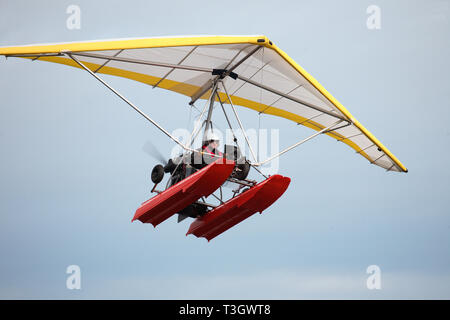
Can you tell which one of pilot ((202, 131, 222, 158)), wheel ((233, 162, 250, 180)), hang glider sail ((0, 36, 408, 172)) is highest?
hang glider sail ((0, 36, 408, 172))

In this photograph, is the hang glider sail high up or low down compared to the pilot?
up

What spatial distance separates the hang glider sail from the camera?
13.5 meters

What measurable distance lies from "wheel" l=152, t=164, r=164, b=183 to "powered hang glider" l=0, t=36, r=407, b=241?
3 centimetres

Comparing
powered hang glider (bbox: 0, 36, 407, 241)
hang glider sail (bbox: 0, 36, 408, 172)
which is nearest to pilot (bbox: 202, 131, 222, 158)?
powered hang glider (bbox: 0, 36, 407, 241)

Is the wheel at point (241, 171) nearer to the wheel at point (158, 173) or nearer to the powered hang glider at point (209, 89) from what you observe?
the powered hang glider at point (209, 89)

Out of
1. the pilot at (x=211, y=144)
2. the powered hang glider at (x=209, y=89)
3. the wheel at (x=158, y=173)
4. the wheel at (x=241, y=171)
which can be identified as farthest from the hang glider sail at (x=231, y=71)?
the wheel at (x=158, y=173)

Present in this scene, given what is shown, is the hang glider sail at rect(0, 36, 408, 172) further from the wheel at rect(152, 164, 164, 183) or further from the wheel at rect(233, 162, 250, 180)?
the wheel at rect(152, 164, 164, 183)

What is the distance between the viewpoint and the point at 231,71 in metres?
16.2

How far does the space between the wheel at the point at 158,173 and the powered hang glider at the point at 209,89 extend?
0.08ft

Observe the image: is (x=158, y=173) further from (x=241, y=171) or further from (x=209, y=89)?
(x=209, y=89)

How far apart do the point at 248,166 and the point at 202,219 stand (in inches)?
85.6

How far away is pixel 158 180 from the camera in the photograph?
15.6 meters

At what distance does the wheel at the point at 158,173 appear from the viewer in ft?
51.2

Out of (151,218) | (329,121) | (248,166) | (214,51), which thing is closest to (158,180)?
(151,218)
